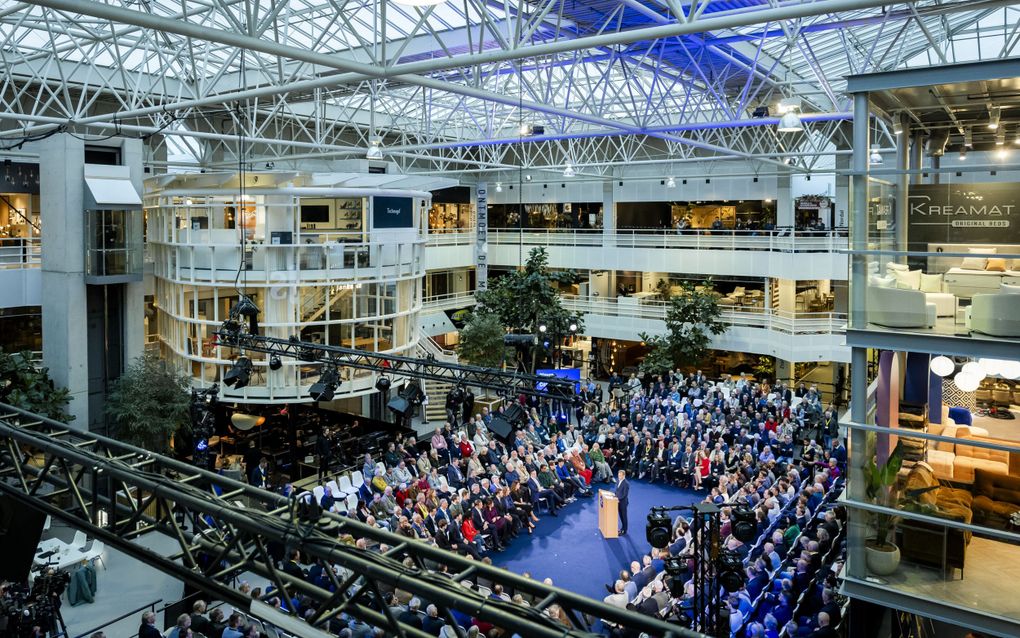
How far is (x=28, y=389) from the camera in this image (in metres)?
17.8

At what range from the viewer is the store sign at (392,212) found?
20.3 meters

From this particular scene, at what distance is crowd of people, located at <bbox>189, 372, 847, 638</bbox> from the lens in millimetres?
10891

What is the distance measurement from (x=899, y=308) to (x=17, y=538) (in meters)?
9.83

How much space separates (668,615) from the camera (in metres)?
10.8

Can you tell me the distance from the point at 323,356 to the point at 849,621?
11.4 meters

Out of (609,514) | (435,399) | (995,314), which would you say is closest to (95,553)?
(609,514)

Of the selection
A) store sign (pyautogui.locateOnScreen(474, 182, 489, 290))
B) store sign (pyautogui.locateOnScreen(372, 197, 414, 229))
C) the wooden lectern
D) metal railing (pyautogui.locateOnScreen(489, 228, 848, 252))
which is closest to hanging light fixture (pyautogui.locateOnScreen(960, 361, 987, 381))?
the wooden lectern

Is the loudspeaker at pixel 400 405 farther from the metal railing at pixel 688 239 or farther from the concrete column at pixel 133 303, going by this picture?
the concrete column at pixel 133 303

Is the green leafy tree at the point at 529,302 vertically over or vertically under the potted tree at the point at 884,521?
over

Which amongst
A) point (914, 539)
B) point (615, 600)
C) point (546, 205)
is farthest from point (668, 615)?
point (546, 205)

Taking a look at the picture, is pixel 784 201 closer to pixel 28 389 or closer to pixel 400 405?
pixel 400 405

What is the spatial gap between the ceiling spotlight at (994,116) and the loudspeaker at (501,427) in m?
8.63

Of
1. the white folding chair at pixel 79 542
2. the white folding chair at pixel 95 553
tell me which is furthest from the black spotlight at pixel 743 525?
the white folding chair at pixel 79 542

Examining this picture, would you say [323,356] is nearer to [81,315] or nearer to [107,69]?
[81,315]
